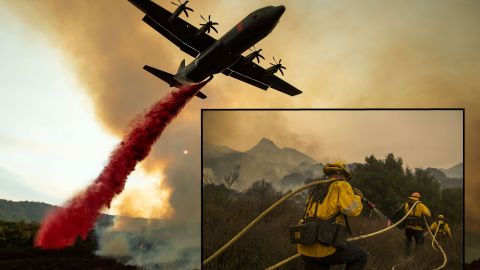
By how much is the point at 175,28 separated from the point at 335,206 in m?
4.34

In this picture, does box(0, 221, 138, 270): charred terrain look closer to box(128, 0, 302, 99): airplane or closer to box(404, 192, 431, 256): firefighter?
box(128, 0, 302, 99): airplane

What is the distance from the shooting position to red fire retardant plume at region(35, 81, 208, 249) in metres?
9.10

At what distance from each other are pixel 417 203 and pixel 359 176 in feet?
3.66

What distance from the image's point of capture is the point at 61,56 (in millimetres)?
9898

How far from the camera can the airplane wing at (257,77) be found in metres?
9.40

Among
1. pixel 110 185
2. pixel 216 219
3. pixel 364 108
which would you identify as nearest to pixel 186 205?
pixel 216 219

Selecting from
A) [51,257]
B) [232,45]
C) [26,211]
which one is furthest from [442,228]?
[26,211]

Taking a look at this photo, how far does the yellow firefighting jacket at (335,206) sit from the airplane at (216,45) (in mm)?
3233

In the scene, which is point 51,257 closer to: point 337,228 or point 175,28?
point 175,28

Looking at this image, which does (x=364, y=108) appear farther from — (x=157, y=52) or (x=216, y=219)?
(x=157, y=52)

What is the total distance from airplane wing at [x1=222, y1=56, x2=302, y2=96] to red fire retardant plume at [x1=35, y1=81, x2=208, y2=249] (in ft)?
2.28

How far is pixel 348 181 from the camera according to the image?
9.06m

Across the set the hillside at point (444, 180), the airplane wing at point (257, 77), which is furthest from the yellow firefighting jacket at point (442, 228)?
the airplane wing at point (257, 77)

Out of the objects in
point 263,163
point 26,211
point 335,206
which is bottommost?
point 26,211
